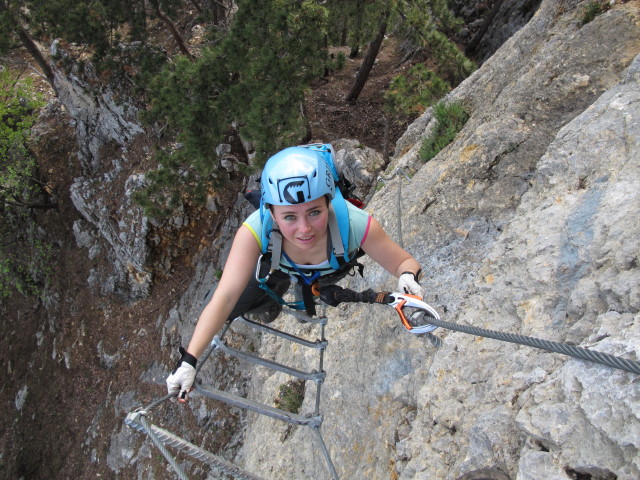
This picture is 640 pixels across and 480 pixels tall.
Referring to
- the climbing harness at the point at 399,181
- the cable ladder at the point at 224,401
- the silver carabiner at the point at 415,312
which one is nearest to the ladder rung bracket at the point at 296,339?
the cable ladder at the point at 224,401

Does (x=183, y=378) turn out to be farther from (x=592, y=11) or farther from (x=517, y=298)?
(x=592, y=11)

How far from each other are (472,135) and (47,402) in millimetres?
17588

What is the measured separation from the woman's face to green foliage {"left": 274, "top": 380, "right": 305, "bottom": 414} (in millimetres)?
3941

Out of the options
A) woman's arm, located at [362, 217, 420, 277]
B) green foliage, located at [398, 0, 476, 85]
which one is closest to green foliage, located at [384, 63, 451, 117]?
green foliage, located at [398, 0, 476, 85]

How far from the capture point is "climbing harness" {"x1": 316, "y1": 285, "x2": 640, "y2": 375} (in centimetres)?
183

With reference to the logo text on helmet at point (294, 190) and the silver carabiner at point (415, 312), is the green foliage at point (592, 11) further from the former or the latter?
the logo text on helmet at point (294, 190)

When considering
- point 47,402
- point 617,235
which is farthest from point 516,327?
point 47,402

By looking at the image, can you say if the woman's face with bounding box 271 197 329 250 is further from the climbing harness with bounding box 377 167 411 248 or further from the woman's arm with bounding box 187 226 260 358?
the climbing harness with bounding box 377 167 411 248

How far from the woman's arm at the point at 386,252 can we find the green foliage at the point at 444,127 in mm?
3755

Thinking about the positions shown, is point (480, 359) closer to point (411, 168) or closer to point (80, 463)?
point (411, 168)

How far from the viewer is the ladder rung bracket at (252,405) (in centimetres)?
296

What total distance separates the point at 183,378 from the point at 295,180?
4.95 feet

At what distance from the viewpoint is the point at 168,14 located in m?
13.1

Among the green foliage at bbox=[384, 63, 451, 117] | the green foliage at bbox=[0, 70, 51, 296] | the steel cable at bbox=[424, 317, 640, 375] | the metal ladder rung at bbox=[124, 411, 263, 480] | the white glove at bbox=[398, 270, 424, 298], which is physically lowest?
the green foliage at bbox=[0, 70, 51, 296]
